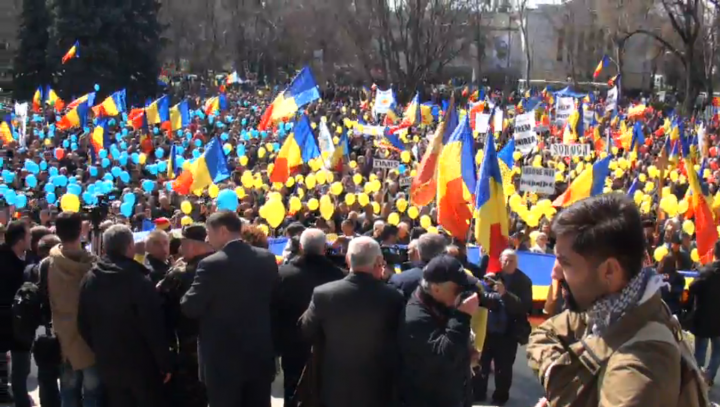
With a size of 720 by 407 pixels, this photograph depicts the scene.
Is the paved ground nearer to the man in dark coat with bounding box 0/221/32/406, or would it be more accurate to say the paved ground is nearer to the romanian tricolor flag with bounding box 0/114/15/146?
the man in dark coat with bounding box 0/221/32/406

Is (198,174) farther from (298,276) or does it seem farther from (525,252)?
(298,276)

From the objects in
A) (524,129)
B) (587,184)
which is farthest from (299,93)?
(587,184)

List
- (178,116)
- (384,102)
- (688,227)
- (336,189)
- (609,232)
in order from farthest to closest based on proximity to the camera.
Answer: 1. (384,102)
2. (178,116)
3. (336,189)
4. (688,227)
5. (609,232)

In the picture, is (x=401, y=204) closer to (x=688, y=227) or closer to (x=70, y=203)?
(x=688, y=227)

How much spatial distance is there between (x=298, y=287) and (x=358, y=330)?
0.82 meters

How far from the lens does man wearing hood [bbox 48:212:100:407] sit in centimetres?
488

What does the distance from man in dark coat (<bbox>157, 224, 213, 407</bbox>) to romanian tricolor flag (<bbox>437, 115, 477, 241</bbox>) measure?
4091mm

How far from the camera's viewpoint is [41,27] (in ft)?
137

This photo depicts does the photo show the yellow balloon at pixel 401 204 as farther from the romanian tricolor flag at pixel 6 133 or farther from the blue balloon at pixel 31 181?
the romanian tricolor flag at pixel 6 133

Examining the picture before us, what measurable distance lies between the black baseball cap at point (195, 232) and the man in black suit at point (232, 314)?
1.03 feet

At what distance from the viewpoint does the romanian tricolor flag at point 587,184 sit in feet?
36.0

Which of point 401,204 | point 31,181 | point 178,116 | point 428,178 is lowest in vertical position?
point 401,204

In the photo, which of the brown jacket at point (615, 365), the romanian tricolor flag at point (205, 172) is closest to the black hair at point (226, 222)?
the brown jacket at point (615, 365)

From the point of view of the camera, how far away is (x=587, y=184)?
10977mm
